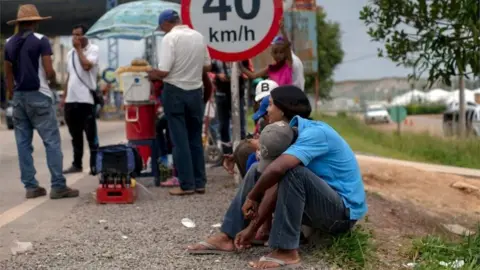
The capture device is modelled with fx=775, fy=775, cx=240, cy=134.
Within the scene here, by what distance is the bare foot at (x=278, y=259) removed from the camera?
4.68m

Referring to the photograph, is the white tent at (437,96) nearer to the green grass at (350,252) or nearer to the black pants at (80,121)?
the black pants at (80,121)

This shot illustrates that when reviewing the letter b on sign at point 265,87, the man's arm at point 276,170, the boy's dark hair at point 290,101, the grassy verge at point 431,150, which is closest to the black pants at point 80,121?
the letter b on sign at point 265,87

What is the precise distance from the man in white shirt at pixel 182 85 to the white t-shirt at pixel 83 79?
222 centimetres

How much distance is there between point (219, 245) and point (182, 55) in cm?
306

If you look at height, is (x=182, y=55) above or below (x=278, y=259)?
above

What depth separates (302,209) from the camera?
4.60 metres

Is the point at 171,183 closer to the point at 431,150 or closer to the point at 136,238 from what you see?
the point at 136,238

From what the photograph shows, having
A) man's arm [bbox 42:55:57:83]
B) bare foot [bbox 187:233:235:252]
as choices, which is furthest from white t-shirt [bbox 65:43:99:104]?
bare foot [bbox 187:233:235:252]

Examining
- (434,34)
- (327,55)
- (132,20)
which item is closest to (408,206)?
(434,34)

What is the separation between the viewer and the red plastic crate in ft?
24.1

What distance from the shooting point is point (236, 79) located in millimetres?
7629

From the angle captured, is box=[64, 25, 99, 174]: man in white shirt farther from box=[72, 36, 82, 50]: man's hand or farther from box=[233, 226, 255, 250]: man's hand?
box=[233, 226, 255, 250]: man's hand

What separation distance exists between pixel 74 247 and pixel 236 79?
2.82 meters

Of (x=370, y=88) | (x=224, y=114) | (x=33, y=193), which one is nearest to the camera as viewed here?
(x=33, y=193)
